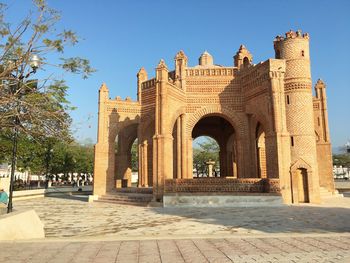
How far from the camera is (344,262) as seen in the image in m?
4.43

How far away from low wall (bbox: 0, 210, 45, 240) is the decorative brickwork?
30.2ft

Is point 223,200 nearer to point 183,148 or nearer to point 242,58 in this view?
point 183,148

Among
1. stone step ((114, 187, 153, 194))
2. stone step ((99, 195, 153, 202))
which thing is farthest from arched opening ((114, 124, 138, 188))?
stone step ((99, 195, 153, 202))

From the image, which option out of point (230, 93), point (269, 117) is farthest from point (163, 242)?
point (230, 93)

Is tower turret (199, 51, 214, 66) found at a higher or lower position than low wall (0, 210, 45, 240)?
higher

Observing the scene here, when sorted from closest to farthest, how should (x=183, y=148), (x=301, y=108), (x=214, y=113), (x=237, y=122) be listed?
1. (x=301, y=108)
2. (x=183, y=148)
3. (x=237, y=122)
4. (x=214, y=113)

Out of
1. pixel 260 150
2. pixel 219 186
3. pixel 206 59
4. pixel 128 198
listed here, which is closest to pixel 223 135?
pixel 260 150

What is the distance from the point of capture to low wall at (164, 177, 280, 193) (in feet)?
50.0

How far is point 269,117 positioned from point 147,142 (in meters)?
9.23

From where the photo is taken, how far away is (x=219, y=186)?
1529 centimetres

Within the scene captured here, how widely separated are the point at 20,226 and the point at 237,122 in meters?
15.6

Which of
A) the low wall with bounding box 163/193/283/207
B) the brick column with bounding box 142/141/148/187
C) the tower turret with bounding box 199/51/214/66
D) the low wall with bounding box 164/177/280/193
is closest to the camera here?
the low wall with bounding box 163/193/283/207

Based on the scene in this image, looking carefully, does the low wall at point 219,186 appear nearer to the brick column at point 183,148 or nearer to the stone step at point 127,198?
the stone step at point 127,198

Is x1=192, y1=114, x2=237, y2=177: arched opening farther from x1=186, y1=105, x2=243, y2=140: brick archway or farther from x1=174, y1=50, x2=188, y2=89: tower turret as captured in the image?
x1=174, y1=50, x2=188, y2=89: tower turret
